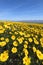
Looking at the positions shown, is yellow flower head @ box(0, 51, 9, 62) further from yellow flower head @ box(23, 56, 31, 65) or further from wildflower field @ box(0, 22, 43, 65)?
yellow flower head @ box(23, 56, 31, 65)

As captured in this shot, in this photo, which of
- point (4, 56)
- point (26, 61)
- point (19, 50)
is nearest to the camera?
point (26, 61)

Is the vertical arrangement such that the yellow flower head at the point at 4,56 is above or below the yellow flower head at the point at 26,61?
above

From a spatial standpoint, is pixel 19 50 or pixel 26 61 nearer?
pixel 26 61

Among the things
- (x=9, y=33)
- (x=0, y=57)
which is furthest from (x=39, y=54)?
(x=9, y=33)

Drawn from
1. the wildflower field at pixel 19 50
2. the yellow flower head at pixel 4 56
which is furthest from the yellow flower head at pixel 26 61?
the yellow flower head at pixel 4 56

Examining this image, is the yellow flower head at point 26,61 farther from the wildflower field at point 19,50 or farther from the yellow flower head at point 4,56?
the yellow flower head at point 4,56

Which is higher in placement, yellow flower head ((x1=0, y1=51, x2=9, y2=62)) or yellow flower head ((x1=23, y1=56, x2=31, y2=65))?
yellow flower head ((x1=0, y1=51, x2=9, y2=62))

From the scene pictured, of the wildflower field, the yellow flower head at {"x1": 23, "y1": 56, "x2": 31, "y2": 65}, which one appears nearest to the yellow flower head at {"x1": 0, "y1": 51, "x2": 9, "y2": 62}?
the wildflower field

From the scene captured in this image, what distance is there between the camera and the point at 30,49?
18.8 feet

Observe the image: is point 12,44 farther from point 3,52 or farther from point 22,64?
point 22,64

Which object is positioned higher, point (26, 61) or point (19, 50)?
point (19, 50)

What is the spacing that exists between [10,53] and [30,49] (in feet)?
2.90

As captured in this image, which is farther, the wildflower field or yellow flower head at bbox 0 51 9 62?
the wildflower field

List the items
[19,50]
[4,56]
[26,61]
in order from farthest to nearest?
[19,50] → [4,56] → [26,61]
